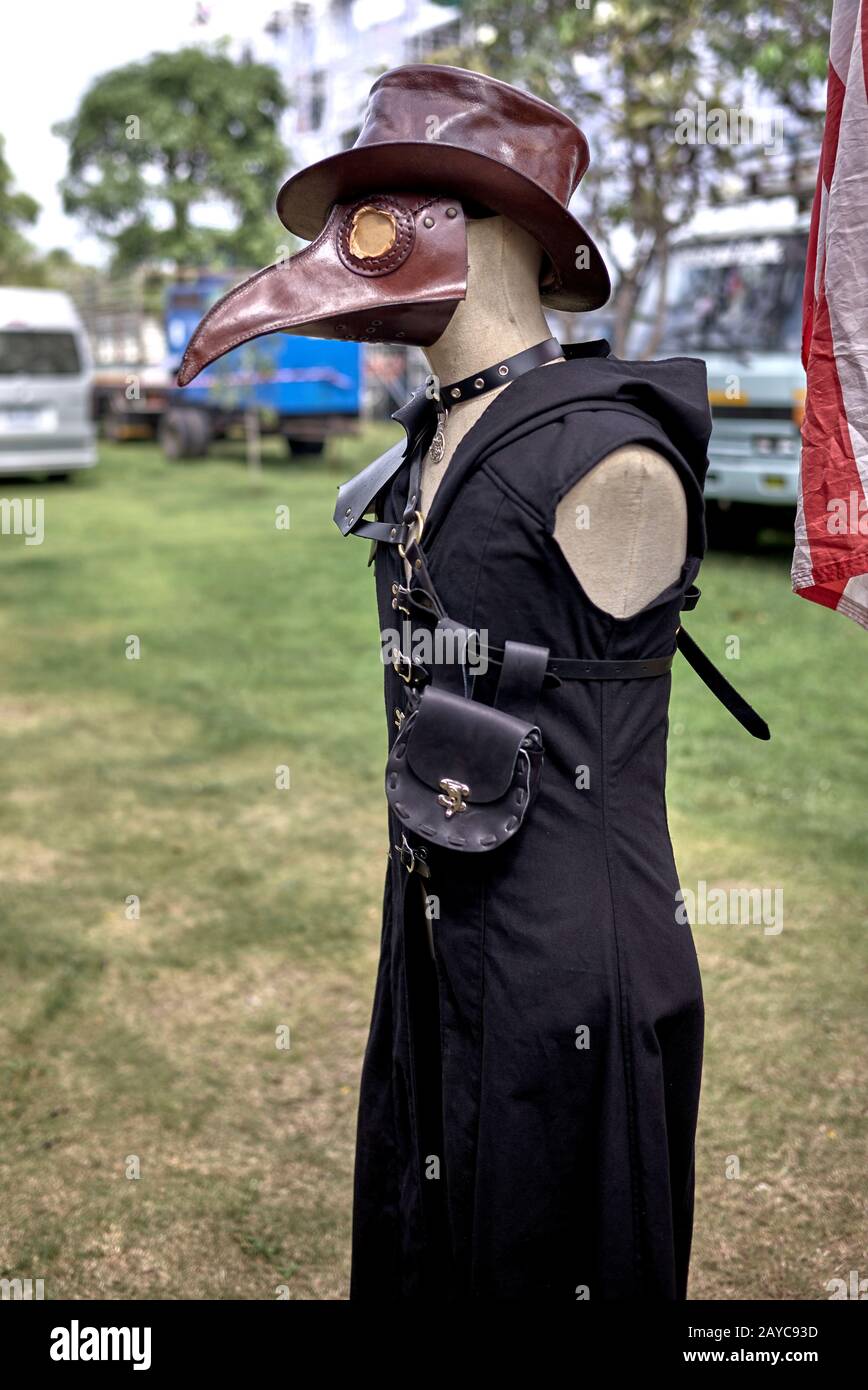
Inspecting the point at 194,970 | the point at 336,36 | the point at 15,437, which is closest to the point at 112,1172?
the point at 194,970

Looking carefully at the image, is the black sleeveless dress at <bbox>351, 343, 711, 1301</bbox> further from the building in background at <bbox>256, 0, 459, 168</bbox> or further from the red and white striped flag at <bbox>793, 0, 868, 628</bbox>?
the building in background at <bbox>256, 0, 459, 168</bbox>

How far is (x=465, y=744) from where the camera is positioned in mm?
1629

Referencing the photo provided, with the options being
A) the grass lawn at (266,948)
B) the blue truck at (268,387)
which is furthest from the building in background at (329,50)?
the grass lawn at (266,948)

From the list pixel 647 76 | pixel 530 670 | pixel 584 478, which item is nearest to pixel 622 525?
pixel 584 478

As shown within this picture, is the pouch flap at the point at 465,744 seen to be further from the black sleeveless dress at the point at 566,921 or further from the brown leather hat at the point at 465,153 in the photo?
the brown leather hat at the point at 465,153

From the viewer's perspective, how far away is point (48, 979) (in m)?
3.78

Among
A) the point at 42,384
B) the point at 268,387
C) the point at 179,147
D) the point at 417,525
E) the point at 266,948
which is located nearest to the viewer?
the point at 417,525

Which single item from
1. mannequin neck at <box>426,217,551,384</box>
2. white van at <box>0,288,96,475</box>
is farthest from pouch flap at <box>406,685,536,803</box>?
white van at <box>0,288,96,475</box>

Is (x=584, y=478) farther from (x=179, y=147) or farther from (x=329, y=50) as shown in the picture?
(x=329, y=50)

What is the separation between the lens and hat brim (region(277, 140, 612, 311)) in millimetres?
1591

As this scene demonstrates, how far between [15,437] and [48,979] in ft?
39.1

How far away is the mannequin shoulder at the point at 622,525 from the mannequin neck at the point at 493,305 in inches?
11.3

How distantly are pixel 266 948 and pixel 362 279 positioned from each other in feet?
8.89
